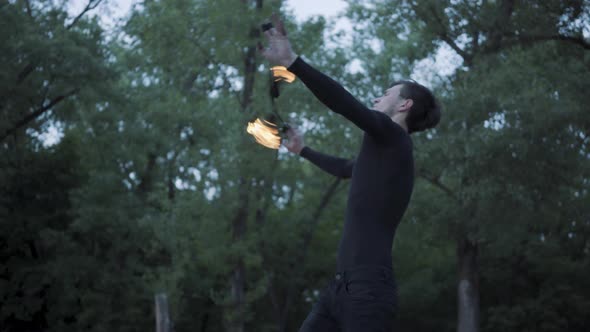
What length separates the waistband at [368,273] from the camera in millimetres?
3320

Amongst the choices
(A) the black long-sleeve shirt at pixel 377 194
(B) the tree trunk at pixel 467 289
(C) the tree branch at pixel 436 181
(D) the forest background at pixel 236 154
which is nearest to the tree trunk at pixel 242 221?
(D) the forest background at pixel 236 154

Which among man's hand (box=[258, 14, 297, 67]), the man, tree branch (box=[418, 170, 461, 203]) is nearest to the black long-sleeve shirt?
the man

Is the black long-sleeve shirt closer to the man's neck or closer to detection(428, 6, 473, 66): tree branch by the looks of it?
the man's neck

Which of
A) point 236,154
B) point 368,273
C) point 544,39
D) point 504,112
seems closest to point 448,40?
point 504,112

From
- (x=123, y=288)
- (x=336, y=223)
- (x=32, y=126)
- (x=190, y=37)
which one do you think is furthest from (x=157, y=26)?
(x=336, y=223)

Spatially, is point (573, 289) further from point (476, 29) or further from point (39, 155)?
point (39, 155)

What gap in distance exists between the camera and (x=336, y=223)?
32656 mm

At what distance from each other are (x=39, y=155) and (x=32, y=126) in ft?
7.40

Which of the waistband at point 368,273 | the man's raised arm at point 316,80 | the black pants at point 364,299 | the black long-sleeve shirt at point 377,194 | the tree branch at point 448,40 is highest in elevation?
the tree branch at point 448,40

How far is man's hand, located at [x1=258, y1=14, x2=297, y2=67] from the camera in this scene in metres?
3.14

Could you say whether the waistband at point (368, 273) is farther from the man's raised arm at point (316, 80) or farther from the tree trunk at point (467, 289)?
the tree trunk at point (467, 289)

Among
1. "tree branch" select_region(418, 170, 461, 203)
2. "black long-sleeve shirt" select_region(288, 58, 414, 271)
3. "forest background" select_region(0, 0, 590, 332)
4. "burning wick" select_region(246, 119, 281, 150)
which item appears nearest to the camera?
"black long-sleeve shirt" select_region(288, 58, 414, 271)

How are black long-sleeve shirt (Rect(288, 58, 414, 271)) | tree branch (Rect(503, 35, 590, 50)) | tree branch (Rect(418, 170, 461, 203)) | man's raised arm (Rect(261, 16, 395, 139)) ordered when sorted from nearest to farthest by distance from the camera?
man's raised arm (Rect(261, 16, 395, 139)), black long-sleeve shirt (Rect(288, 58, 414, 271)), tree branch (Rect(503, 35, 590, 50)), tree branch (Rect(418, 170, 461, 203))

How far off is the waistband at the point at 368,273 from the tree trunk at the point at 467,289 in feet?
57.7
